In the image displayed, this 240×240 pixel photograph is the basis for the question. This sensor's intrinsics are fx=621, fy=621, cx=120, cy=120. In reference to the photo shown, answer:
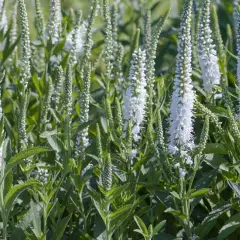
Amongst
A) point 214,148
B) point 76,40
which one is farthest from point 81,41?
point 214,148

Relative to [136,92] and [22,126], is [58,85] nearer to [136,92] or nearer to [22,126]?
[22,126]

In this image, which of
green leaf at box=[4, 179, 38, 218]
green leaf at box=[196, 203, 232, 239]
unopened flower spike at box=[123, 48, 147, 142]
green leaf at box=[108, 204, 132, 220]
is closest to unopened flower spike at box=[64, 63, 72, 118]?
unopened flower spike at box=[123, 48, 147, 142]

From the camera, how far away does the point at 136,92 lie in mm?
3697

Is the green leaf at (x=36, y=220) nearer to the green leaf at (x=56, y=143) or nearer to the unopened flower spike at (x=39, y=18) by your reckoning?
the green leaf at (x=56, y=143)

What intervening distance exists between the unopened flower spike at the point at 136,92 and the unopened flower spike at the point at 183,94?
0.35m

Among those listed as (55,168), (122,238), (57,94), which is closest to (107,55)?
(57,94)

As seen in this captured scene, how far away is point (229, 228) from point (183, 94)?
0.85 meters

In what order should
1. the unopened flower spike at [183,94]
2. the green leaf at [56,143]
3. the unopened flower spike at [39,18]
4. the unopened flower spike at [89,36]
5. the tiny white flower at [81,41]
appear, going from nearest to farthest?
the unopened flower spike at [183,94]
the green leaf at [56,143]
the unopened flower spike at [89,36]
the unopened flower spike at [39,18]
the tiny white flower at [81,41]

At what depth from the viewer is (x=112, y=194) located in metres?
3.33

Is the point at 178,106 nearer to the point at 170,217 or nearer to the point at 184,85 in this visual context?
the point at 184,85

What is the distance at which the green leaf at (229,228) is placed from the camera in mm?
3574

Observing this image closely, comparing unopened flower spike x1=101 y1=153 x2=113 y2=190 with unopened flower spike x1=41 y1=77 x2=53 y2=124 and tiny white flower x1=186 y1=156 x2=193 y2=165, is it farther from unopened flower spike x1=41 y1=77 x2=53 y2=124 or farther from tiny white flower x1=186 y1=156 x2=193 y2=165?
unopened flower spike x1=41 y1=77 x2=53 y2=124

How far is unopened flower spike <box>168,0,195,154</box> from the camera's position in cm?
329

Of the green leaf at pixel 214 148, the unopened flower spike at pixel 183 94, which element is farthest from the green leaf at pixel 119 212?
the green leaf at pixel 214 148
